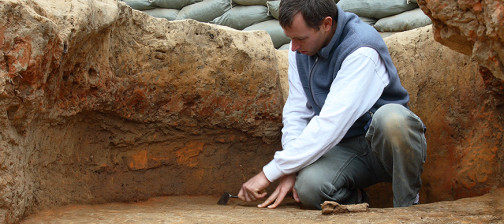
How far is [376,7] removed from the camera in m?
4.44

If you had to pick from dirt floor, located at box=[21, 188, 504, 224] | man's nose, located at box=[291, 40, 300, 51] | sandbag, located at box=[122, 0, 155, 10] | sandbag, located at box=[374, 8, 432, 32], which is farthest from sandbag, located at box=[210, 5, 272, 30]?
dirt floor, located at box=[21, 188, 504, 224]

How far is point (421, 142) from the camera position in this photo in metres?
2.01

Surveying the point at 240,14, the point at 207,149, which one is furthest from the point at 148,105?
the point at 240,14

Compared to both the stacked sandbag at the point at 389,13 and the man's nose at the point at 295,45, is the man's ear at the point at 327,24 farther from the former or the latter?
the stacked sandbag at the point at 389,13

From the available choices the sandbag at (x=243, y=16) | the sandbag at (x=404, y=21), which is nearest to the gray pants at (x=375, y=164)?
the sandbag at (x=404, y=21)

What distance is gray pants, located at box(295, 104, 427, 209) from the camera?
196cm

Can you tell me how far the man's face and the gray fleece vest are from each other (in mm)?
36

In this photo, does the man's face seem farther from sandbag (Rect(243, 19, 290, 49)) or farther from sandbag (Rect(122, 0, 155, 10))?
sandbag (Rect(122, 0, 155, 10))

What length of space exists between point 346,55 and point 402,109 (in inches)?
11.2

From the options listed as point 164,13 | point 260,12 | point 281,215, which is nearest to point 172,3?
point 164,13

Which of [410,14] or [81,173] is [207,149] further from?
[410,14]

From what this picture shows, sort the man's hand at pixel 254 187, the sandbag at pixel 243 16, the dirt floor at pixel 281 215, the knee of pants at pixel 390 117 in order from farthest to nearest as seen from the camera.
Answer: the sandbag at pixel 243 16 < the man's hand at pixel 254 187 < the knee of pants at pixel 390 117 < the dirt floor at pixel 281 215

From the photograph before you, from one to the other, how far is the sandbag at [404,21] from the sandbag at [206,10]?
130cm

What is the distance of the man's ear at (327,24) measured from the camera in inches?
83.8
